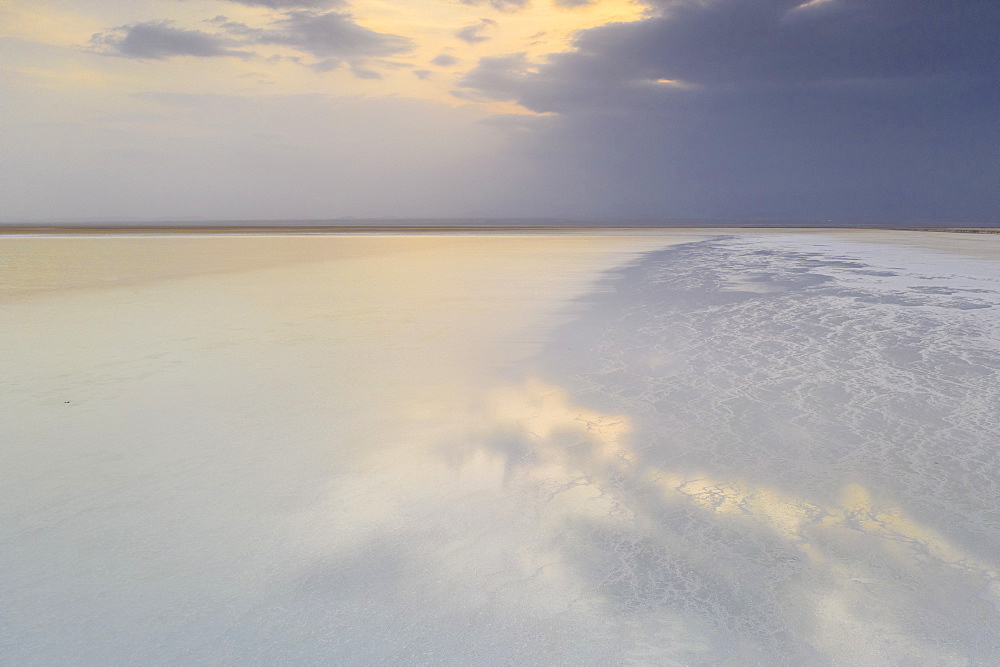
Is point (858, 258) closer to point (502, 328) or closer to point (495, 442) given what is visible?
point (502, 328)

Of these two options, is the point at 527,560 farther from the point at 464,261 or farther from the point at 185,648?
the point at 464,261

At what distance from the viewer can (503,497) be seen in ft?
9.57

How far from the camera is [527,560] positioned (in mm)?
2373

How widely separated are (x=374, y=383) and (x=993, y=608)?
12.8 feet

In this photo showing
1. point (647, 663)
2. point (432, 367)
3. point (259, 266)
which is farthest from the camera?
point (259, 266)

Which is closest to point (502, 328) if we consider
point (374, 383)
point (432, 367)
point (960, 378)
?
point (432, 367)

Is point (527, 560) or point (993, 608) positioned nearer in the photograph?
point (993, 608)

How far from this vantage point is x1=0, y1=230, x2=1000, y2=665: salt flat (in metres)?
1.97

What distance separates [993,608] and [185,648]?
2568mm

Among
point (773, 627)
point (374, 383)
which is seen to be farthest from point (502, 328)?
point (773, 627)

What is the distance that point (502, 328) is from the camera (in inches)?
286

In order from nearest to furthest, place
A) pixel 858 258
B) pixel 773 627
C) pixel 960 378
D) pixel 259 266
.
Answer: pixel 773 627 → pixel 960 378 → pixel 259 266 → pixel 858 258

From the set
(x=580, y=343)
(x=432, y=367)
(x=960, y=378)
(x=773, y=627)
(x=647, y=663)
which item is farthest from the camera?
(x=580, y=343)

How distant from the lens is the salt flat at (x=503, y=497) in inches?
77.5
